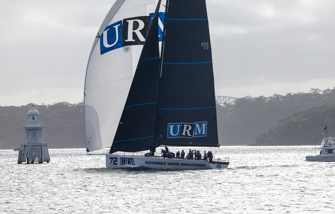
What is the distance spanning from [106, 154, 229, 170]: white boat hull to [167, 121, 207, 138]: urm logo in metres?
2.42

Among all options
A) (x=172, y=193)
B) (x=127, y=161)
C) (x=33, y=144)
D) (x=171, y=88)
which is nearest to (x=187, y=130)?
(x=171, y=88)

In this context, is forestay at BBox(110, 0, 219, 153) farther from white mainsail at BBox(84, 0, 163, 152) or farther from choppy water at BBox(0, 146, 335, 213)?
white mainsail at BBox(84, 0, 163, 152)

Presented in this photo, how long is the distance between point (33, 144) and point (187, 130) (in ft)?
106

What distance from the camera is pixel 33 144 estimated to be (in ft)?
253

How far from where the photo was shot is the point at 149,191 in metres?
39.8

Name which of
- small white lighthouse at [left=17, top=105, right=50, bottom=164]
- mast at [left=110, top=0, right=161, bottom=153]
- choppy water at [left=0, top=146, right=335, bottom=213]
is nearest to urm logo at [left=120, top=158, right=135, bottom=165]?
mast at [left=110, top=0, right=161, bottom=153]

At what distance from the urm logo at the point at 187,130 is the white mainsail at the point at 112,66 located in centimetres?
442

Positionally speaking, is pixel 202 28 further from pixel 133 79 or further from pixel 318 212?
pixel 318 212

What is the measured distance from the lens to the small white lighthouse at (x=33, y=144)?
76625 millimetres

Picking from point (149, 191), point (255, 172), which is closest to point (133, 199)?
point (149, 191)

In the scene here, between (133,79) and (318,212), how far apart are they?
20426 millimetres

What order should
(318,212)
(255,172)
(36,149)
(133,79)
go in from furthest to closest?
(36,149) < (255,172) < (133,79) < (318,212)

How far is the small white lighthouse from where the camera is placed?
251ft

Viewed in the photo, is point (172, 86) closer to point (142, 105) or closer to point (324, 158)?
point (142, 105)
